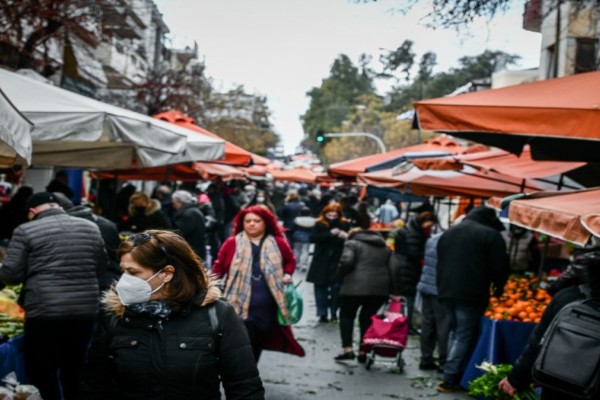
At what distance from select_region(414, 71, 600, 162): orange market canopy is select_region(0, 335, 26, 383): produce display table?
11.0 ft

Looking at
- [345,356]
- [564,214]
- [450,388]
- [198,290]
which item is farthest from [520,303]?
[198,290]

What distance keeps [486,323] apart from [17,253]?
4779 millimetres

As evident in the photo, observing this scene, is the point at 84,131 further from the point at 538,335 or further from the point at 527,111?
the point at 538,335

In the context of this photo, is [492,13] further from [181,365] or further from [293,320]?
[181,365]

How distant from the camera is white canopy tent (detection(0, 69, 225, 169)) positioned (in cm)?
655

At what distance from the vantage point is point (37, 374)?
5863mm

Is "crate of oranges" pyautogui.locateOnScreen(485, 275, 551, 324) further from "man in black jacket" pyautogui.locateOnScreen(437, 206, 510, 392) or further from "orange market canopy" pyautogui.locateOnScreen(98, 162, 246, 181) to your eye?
"orange market canopy" pyautogui.locateOnScreen(98, 162, 246, 181)

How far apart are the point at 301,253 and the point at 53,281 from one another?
13.8m

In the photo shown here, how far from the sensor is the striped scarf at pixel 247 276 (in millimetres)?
7086

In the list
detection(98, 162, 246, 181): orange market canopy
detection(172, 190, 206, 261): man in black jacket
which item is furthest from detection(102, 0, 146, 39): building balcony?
detection(172, 190, 206, 261): man in black jacket

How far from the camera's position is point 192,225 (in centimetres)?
1110

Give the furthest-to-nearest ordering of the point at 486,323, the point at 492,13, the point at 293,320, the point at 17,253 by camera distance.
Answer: the point at 486,323, the point at 293,320, the point at 492,13, the point at 17,253

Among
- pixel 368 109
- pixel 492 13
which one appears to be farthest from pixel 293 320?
pixel 368 109

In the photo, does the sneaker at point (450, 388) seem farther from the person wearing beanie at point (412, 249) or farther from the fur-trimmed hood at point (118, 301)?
the fur-trimmed hood at point (118, 301)
